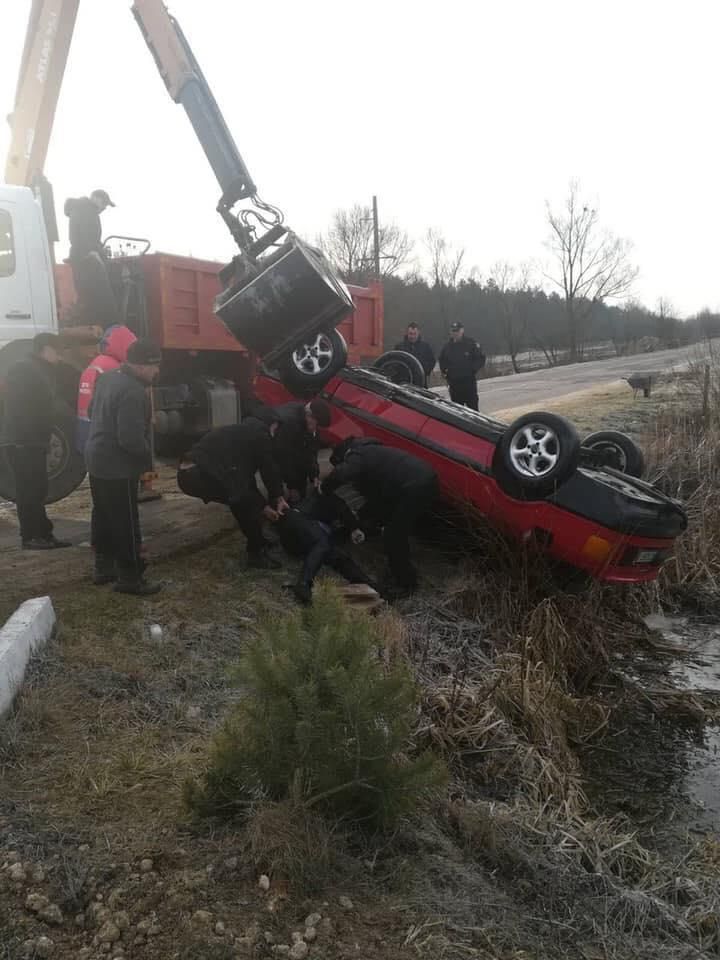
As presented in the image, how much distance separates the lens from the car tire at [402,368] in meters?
8.49

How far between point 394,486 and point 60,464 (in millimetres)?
2917

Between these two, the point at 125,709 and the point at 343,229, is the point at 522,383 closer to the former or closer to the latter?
the point at 125,709

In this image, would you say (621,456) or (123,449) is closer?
(123,449)

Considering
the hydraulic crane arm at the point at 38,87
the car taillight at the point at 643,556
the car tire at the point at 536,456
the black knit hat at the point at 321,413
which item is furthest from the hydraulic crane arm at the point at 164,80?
the car taillight at the point at 643,556

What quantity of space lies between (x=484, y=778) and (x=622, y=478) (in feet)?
9.85

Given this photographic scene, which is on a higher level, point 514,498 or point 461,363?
point 461,363

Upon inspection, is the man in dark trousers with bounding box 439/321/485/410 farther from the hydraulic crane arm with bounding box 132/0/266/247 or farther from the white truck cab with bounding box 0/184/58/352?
the white truck cab with bounding box 0/184/58/352

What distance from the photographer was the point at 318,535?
583 centimetres

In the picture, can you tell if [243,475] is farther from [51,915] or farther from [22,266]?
[51,915]

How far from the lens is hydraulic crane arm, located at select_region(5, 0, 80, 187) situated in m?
8.25

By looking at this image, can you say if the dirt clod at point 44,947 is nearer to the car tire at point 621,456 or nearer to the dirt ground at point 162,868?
the dirt ground at point 162,868

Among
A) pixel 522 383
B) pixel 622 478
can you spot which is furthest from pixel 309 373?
pixel 522 383

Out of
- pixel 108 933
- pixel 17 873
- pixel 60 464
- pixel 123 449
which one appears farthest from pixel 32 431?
pixel 108 933

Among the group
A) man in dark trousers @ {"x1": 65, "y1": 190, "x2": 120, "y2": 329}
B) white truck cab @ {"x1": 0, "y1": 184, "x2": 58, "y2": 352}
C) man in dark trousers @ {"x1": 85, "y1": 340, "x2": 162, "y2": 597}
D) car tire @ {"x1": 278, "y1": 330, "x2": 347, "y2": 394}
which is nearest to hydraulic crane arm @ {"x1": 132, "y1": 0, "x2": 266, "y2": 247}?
man in dark trousers @ {"x1": 65, "y1": 190, "x2": 120, "y2": 329}
